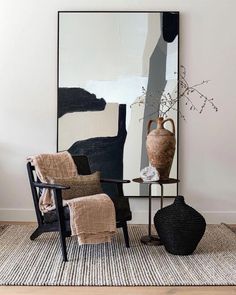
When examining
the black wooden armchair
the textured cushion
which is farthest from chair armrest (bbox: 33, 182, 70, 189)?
the textured cushion

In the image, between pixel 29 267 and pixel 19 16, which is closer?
pixel 29 267

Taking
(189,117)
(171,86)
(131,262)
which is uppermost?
(171,86)

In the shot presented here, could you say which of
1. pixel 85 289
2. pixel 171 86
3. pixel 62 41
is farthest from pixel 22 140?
pixel 85 289

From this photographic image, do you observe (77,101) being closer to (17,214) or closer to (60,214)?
(17,214)

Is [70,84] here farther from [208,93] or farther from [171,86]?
[208,93]

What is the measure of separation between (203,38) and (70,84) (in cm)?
152

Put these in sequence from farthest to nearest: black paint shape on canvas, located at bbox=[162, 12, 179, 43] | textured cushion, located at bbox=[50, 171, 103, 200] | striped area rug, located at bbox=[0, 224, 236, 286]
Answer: black paint shape on canvas, located at bbox=[162, 12, 179, 43] < textured cushion, located at bbox=[50, 171, 103, 200] < striped area rug, located at bbox=[0, 224, 236, 286]

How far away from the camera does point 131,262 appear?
10.9 ft

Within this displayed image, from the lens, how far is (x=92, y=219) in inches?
135

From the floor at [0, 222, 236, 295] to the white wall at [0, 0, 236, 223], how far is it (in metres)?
2.01

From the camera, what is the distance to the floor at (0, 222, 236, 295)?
2701 mm

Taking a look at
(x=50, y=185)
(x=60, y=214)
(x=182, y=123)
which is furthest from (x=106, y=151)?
(x=60, y=214)

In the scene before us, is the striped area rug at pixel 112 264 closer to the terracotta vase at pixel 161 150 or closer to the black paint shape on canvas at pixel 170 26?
the terracotta vase at pixel 161 150

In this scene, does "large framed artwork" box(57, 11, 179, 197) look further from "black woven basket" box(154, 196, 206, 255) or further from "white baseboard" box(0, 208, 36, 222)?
"black woven basket" box(154, 196, 206, 255)
